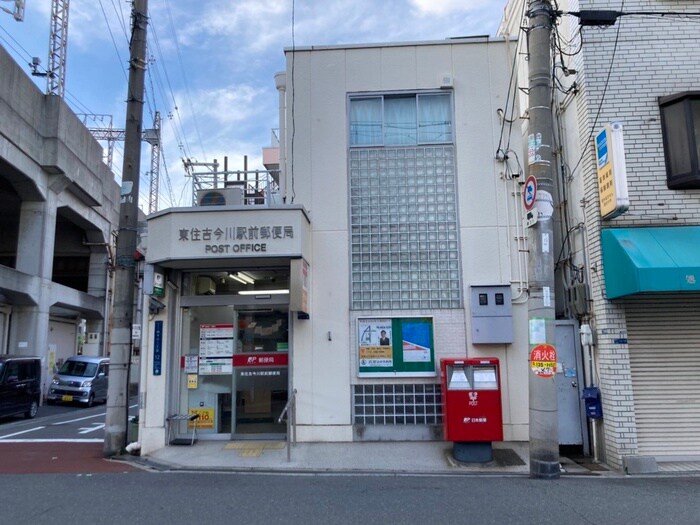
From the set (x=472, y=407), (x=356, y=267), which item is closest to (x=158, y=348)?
(x=356, y=267)

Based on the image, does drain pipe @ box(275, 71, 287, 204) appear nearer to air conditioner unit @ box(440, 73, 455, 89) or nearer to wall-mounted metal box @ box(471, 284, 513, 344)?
air conditioner unit @ box(440, 73, 455, 89)

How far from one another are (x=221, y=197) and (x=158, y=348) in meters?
3.26

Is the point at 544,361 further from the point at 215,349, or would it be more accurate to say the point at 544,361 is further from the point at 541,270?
the point at 215,349

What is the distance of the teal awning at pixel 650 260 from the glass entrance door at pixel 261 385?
5868 mm

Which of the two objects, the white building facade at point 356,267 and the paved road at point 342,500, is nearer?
the paved road at point 342,500

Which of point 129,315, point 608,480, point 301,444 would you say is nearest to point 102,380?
point 129,315

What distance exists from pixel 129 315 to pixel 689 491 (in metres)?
9.18

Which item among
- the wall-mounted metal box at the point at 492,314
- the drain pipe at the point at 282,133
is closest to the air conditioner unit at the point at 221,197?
the drain pipe at the point at 282,133

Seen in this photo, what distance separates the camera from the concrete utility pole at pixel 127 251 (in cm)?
934

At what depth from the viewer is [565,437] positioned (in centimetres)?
889

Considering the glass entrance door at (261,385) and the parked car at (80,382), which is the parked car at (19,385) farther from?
the glass entrance door at (261,385)

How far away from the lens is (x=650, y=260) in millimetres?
7711

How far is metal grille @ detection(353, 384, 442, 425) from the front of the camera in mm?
9641

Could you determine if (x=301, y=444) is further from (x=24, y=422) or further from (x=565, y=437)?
(x=24, y=422)
